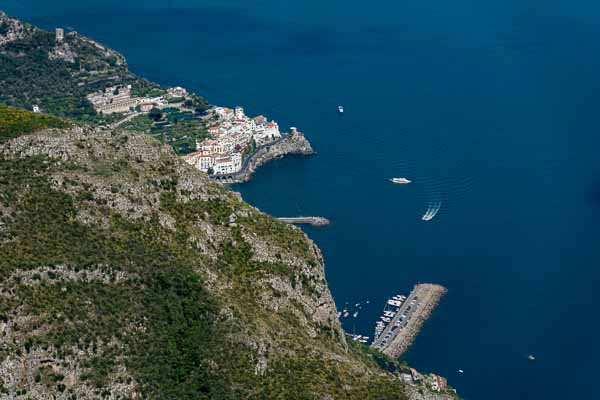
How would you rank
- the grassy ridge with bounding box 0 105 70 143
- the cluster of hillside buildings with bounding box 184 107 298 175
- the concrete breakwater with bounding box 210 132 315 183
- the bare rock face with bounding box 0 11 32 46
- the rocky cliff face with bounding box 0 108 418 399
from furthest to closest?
the bare rock face with bounding box 0 11 32 46 < the concrete breakwater with bounding box 210 132 315 183 < the cluster of hillside buildings with bounding box 184 107 298 175 < the grassy ridge with bounding box 0 105 70 143 < the rocky cliff face with bounding box 0 108 418 399

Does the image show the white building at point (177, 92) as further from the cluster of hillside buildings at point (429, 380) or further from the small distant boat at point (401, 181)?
the cluster of hillside buildings at point (429, 380)

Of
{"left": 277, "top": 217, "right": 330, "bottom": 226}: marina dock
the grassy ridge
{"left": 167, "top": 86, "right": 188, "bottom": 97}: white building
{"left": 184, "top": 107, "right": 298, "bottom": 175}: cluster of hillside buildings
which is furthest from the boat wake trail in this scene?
the grassy ridge

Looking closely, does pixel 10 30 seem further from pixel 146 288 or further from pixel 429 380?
pixel 146 288

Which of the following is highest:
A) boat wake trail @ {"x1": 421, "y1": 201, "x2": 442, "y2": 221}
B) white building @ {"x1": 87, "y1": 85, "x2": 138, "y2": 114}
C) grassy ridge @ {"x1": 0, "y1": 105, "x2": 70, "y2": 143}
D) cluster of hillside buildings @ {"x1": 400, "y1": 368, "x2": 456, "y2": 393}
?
grassy ridge @ {"x1": 0, "y1": 105, "x2": 70, "y2": 143}

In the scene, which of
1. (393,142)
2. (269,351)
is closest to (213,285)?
(269,351)

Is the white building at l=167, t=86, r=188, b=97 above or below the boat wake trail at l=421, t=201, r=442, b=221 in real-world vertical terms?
above

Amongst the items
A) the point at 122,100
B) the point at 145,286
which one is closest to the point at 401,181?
the point at 122,100

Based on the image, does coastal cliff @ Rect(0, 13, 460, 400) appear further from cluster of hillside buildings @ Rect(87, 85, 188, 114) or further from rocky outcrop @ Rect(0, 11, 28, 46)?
rocky outcrop @ Rect(0, 11, 28, 46)

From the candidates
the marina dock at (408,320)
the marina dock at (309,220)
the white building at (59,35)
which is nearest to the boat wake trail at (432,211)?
the marina dock at (309,220)
